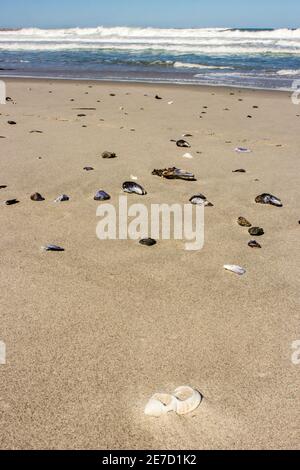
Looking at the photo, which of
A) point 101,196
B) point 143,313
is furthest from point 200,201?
point 143,313

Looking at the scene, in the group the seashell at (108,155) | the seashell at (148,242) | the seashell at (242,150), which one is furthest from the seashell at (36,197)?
the seashell at (242,150)

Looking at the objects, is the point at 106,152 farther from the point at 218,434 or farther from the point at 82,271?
the point at 218,434

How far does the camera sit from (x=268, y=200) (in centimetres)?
371

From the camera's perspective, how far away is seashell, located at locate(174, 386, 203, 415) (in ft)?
5.66

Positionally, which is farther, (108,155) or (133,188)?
(108,155)

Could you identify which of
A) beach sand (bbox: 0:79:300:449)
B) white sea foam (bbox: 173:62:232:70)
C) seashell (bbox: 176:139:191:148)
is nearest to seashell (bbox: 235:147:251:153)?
beach sand (bbox: 0:79:300:449)

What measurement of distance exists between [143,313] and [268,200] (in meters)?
1.79

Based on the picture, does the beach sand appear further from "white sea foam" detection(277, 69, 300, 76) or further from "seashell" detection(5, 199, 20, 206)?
"white sea foam" detection(277, 69, 300, 76)

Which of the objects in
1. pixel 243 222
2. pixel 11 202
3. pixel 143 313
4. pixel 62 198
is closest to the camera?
pixel 143 313

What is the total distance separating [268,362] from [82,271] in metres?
1.13

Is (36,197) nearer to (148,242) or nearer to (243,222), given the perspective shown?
(148,242)

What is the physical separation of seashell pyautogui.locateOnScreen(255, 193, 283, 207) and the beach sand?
0.17 ft

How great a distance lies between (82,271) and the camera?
2678 mm

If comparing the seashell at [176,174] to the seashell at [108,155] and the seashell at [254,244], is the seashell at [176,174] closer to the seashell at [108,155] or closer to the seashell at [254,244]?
the seashell at [108,155]
